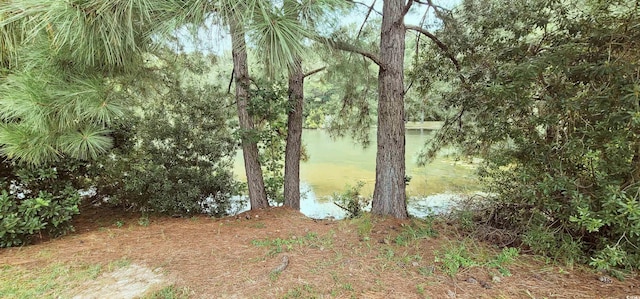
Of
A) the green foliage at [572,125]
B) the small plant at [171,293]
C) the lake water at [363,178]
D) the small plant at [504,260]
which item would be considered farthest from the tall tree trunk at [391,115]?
the small plant at [171,293]

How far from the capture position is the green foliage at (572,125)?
5.54 feet

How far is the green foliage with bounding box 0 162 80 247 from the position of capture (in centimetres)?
226

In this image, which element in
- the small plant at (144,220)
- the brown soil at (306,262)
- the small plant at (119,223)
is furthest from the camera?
the small plant at (144,220)

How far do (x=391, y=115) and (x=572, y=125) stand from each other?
61.5 inches

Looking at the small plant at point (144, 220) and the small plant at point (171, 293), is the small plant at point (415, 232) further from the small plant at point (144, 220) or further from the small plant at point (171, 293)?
the small plant at point (144, 220)

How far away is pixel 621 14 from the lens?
2.00 m

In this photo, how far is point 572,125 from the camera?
2.02 metres

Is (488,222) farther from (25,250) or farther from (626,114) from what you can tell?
(25,250)

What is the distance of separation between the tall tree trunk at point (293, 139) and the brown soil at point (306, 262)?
0.88 metres

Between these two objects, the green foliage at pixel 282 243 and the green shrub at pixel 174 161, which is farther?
the green shrub at pixel 174 161

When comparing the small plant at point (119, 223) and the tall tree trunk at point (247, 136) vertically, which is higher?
the tall tree trunk at point (247, 136)

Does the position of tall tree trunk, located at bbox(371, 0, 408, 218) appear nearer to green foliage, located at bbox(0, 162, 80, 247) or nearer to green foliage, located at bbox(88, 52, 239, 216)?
green foliage, located at bbox(88, 52, 239, 216)

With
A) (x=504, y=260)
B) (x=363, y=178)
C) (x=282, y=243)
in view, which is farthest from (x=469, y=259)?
(x=363, y=178)

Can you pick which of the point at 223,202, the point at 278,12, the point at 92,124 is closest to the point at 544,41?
the point at 278,12
